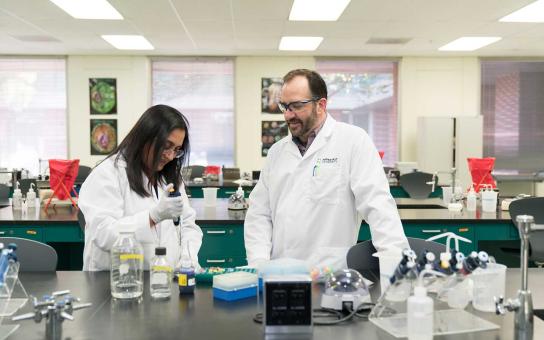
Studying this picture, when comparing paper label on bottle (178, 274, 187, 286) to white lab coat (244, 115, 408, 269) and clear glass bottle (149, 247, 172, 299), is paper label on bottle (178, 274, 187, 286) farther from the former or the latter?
white lab coat (244, 115, 408, 269)

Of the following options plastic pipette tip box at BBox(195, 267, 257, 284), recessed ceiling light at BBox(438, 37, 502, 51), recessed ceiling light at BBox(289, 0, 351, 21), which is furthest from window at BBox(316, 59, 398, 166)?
plastic pipette tip box at BBox(195, 267, 257, 284)

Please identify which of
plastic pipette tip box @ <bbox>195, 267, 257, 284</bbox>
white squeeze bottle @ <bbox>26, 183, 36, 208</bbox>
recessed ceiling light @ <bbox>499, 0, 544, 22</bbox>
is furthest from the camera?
recessed ceiling light @ <bbox>499, 0, 544, 22</bbox>

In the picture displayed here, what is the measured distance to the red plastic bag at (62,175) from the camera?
3.91m

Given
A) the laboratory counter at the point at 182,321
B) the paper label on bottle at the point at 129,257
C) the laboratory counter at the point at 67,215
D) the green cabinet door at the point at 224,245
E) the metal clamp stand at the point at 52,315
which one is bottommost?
the green cabinet door at the point at 224,245

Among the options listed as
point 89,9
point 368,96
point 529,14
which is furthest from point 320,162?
point 368,96

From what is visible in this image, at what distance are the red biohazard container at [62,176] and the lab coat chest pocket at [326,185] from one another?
2.25m

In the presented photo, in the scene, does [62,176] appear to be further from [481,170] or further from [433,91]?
[433,91]

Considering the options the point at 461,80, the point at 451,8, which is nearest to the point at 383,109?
the point at 461,80

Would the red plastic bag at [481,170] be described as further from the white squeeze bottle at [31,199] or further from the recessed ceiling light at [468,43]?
the white squeeze bottle at [31,199]

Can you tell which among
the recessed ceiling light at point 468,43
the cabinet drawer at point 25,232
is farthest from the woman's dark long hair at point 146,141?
the recessed ceiling light at point 468,43

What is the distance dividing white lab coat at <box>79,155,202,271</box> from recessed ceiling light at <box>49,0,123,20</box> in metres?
4.02

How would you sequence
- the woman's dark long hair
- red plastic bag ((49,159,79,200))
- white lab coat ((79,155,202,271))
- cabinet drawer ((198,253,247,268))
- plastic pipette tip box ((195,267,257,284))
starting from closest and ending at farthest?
plastic pipette tip box ((195,267,257,284)) → white lab coat ((79,155,202,271)) → the woman's dark long hair → cabinet drawer ((198,253,247,268)) → red plastic bag ((49,159,79,200))

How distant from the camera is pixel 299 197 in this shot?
240 centimetres

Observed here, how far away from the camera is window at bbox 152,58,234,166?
8977 millimetres
